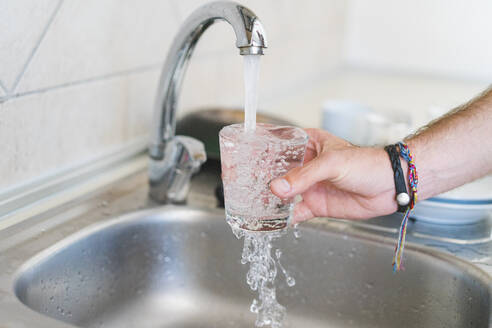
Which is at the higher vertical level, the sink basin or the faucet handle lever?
the faucet handle lever

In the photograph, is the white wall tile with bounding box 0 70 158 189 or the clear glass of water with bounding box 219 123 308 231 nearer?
the clear glass of water with bounding box 219 123 308 231

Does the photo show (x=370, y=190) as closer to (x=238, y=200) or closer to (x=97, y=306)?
(x=238, y=200)

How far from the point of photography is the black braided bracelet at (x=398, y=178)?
28.0 inches

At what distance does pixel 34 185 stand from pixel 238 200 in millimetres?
350

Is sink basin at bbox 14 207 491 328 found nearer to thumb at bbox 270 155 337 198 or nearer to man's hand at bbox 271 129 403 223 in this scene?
man's hand at bbox 271 129 403 223

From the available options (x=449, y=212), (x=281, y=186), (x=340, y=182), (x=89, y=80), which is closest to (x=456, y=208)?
(x=449, y=212)

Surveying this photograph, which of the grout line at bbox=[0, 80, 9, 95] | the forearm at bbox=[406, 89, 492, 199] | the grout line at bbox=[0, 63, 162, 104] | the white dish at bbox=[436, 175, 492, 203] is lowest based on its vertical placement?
the white dish at bbox=[436, 175, 492, 203]

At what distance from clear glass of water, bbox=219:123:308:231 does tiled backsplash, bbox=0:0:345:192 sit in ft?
1.04

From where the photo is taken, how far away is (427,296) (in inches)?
32.1

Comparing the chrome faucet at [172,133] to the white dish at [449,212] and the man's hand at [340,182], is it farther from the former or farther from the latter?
the white dish at [449,212]

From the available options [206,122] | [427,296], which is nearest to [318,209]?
[427,296]

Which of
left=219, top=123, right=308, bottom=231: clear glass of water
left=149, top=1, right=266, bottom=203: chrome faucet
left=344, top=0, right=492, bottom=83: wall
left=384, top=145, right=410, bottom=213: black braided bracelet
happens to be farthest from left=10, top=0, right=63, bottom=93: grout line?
left=344, top=0, right=492, bottom=83: wall

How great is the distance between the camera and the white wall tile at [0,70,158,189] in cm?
76

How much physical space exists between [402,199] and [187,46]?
0.37 m
